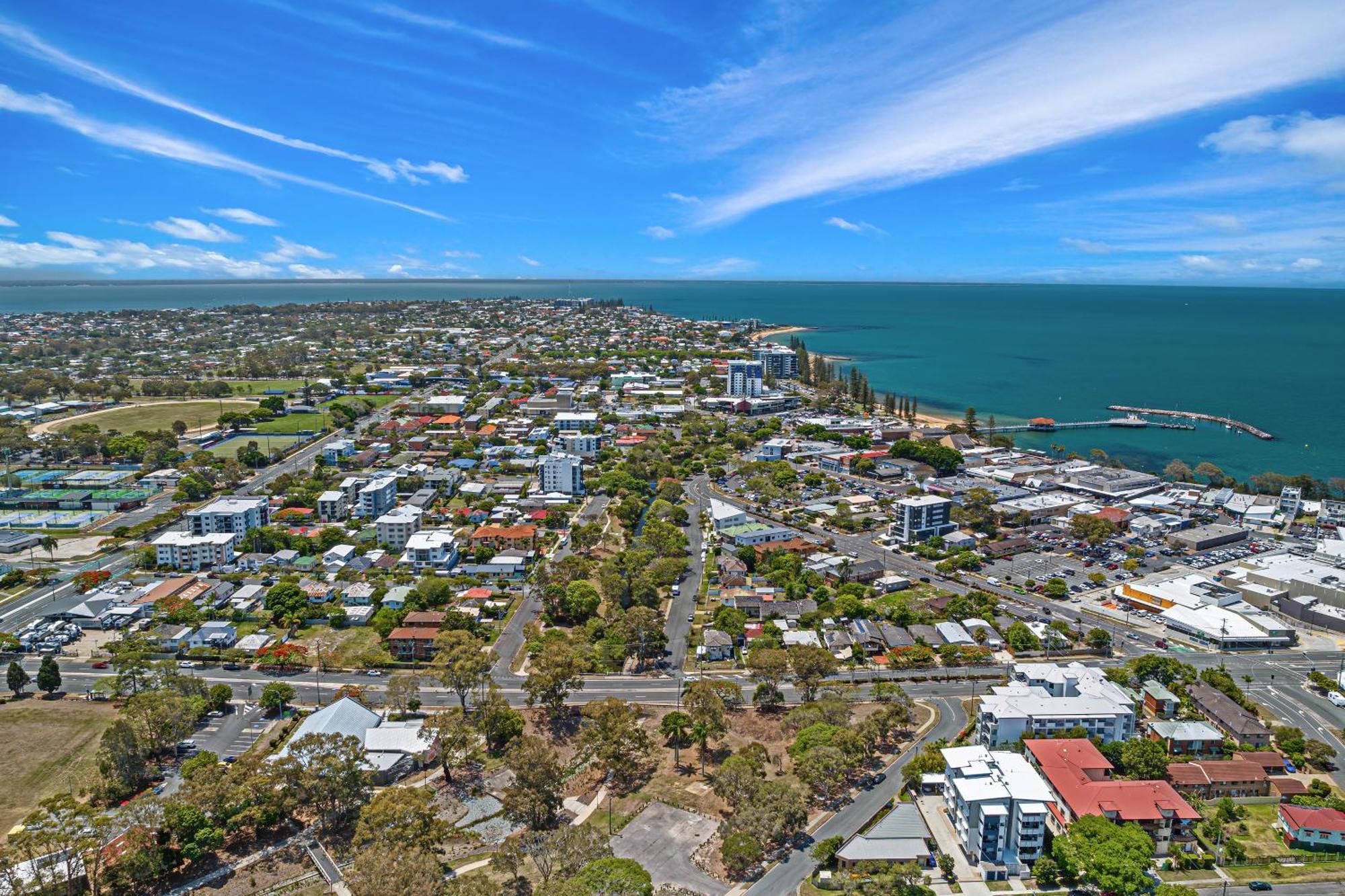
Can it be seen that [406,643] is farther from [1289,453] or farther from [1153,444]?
[1289,453]

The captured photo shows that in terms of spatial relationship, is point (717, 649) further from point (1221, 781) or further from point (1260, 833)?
point (1260, 833)

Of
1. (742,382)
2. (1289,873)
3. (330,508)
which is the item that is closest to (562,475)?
(330,508)

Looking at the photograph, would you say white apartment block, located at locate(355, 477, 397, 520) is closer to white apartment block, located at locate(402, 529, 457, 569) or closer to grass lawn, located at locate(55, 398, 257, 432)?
white apartment block, located at locate(402, 529, 457, 569)

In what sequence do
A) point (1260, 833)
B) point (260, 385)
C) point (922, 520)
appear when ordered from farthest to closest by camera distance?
point (260, 385) < point (922, 520) < point (1260, 833)

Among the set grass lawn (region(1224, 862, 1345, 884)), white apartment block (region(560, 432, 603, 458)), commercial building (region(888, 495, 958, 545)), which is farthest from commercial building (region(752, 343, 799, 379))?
grass lawn (region(1224, 862, 1345, 884))

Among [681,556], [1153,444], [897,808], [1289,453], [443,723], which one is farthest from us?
[1153,444]

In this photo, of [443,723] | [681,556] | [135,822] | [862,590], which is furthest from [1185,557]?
[135,822]
